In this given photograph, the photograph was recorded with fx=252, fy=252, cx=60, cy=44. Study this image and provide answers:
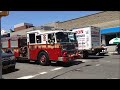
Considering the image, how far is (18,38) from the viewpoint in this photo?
66.8 feet

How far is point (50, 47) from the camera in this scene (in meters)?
16.5

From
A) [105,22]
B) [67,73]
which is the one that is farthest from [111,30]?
[67,73]

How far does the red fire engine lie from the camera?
16062 mm

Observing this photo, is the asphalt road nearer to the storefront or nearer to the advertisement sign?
the advertisement sign

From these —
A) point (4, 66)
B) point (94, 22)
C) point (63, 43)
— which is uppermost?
point (94, 22)

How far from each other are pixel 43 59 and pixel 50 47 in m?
1.09

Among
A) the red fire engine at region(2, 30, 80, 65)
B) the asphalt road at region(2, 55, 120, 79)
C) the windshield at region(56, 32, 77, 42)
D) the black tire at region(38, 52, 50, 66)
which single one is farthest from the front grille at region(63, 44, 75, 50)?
the black tire at region(38, 52, 50, 66)

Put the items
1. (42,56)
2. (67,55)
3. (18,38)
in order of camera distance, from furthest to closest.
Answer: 1. (18,38)
2. (42,56)
3. (67,55)

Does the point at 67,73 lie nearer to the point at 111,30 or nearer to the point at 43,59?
the point at 43,59

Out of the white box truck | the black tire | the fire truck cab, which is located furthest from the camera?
the white box truck

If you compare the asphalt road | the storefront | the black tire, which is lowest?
the asphalt road
